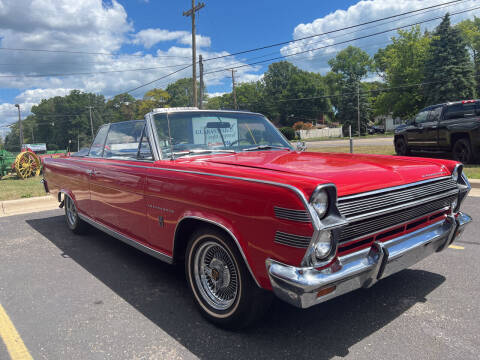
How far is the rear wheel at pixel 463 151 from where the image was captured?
32.9 ft

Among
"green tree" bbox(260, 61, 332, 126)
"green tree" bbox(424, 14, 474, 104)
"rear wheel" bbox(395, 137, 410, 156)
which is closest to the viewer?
"rear wheel" bbox(395, 137, 410, 156)

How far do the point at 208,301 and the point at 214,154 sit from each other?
137 cm

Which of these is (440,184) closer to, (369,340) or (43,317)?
(369,340)

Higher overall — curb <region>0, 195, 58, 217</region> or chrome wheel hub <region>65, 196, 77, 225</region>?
chrome wheel hub <region>65, 196, 77, 225</region>

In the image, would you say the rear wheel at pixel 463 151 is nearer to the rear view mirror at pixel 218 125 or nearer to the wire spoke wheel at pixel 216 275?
the rear view mirror at pixel 218 125

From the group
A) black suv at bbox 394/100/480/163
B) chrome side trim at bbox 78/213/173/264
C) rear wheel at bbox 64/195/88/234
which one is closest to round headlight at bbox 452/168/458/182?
chrome side trim at bbox 78/213/173/264

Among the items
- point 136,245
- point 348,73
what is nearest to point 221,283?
point 136,245

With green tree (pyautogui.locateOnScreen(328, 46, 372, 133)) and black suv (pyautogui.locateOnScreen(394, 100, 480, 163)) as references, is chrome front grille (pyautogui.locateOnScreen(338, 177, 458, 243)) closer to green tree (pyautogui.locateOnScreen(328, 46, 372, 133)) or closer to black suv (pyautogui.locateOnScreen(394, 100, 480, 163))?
black suv (pyautogui.locateOnScreen(394, 100, 480, 163))

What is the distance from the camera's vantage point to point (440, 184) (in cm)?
288

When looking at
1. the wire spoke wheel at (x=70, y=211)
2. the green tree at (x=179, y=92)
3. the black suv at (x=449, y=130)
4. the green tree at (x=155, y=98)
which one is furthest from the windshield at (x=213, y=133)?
the green tree at (x=179, y=92)

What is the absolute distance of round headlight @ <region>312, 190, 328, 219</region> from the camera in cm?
205

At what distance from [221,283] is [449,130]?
33.2 ft

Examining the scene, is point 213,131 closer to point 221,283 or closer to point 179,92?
point 221,283

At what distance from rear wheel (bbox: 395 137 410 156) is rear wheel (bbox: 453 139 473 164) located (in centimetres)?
197
